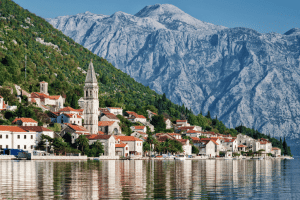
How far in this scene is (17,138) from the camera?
105062mm

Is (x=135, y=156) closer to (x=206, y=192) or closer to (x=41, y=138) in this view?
(x=41, y=138)

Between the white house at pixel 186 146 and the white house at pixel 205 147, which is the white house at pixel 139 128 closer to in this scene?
the white house at pixel 186 146

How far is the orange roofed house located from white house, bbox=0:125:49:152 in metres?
35.0

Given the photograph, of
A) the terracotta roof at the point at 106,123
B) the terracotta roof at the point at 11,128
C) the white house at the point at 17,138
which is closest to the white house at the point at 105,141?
the white house at the point at 17,138

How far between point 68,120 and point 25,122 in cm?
1869

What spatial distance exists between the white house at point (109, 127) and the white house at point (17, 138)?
115 ft

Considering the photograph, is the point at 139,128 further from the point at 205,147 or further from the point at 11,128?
the point at 11,128

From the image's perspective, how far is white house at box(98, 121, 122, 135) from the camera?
466ft

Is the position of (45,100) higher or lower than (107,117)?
higher

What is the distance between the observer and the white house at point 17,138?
102312 mm

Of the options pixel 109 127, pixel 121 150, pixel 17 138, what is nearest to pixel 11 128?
pixel 17 138

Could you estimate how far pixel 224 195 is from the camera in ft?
117

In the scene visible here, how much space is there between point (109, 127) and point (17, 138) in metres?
41.1

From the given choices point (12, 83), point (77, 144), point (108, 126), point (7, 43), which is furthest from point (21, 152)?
point (7, 43)
